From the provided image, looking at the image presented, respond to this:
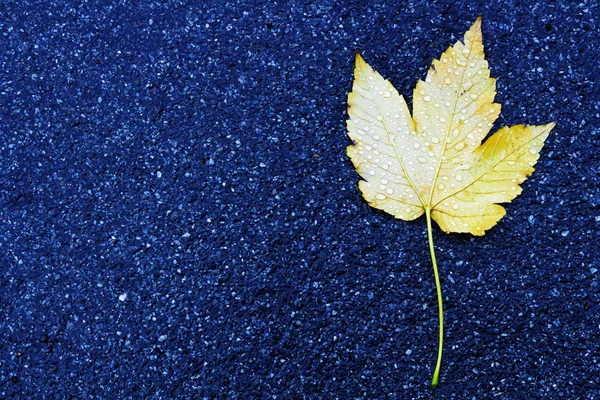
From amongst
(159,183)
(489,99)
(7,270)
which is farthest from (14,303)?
(489,99)

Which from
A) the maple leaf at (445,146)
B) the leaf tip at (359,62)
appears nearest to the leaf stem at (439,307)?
the maple leaf at (445,146)

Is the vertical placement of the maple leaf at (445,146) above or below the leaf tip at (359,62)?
below

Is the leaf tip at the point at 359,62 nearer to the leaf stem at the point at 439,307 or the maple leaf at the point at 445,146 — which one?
the maple leaf at the point at 445,146

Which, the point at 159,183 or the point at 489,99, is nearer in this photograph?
the point at 489,99

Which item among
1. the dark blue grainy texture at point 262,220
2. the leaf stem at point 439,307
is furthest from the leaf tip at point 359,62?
the leaf stem at point 439,307

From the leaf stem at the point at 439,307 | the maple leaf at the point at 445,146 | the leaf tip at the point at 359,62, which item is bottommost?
the leaf stem at the point at 439,307

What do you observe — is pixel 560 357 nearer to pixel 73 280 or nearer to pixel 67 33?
pixel 73 280

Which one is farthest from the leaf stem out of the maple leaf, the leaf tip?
the leaf tip
